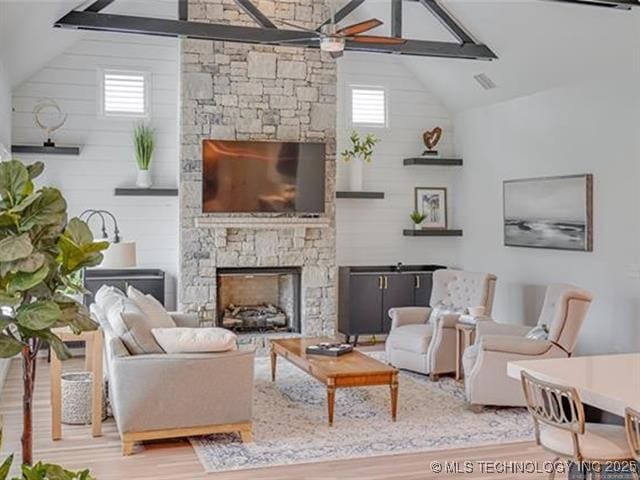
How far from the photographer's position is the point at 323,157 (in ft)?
28.7

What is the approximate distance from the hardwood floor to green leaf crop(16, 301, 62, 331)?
2.73 m

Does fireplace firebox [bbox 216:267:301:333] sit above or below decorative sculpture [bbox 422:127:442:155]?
below

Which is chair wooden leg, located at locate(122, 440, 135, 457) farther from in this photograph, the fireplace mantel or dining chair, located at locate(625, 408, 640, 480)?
the fireplace mantel

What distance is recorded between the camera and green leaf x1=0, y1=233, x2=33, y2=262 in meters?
1.91

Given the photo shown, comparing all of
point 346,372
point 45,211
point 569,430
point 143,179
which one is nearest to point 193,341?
point 346,372

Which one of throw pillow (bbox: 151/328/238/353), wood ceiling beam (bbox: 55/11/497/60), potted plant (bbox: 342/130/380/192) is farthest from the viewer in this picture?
potted plant (bbox: 342/130/380/192)

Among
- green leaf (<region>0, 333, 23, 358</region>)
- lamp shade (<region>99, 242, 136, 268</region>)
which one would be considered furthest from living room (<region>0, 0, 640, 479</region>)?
green leaf (<region>0, 333, 23, 358</region>)

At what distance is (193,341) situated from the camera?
4.99 metres

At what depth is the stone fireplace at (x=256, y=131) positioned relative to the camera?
27.3 feet

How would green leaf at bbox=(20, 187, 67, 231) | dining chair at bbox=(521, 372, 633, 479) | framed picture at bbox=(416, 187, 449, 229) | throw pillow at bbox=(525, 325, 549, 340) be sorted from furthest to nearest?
framed picture at bbox=(416, 187, 449, 229)
throw pillow at bbox=(525, 325, 549, 340)
dining chair at bbox=(521, 372, 633, 479)
green leaf at bbox=(20, 187, 67, 231)

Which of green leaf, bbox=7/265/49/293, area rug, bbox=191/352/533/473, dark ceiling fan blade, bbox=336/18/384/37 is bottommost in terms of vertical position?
area rug, bbox=191/352/533/473

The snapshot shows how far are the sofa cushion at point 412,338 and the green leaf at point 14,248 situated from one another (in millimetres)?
5507

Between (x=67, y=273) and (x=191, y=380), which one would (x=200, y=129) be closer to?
(x=191, y=380)

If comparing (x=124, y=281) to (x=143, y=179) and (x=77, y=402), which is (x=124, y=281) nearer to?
(x=143, y=179)
